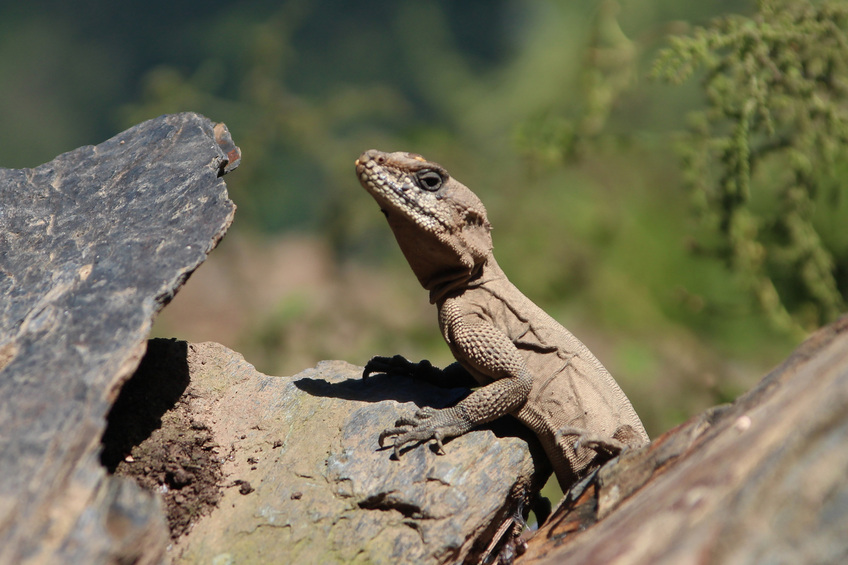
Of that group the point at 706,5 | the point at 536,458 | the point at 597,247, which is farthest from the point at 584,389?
the point at 706,5

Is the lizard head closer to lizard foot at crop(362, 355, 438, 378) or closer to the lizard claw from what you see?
lizard foot at crop(362, 355, 438, 378)

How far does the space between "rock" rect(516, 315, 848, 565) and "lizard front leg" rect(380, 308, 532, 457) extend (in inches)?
44.0

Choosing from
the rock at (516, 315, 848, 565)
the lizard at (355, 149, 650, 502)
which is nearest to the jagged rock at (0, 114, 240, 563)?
the lizard at (355, 149, 650, 502)

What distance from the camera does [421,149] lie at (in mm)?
10250

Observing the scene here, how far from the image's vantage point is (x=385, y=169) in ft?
15.2

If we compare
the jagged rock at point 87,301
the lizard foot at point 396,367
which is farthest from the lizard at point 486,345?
the jagged rock at point 87,301

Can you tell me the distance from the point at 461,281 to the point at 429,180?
0.68m

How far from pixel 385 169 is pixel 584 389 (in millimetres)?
1802

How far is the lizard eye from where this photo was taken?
15.3ft

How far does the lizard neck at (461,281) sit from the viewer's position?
16.0 feet

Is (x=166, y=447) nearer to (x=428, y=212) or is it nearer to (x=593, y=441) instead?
(x=428, y=212)

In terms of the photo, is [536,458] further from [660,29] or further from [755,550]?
[660,29]

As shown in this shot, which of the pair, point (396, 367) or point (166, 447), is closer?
point (166, 447)

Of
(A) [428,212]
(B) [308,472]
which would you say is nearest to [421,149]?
(A) [428,212]
